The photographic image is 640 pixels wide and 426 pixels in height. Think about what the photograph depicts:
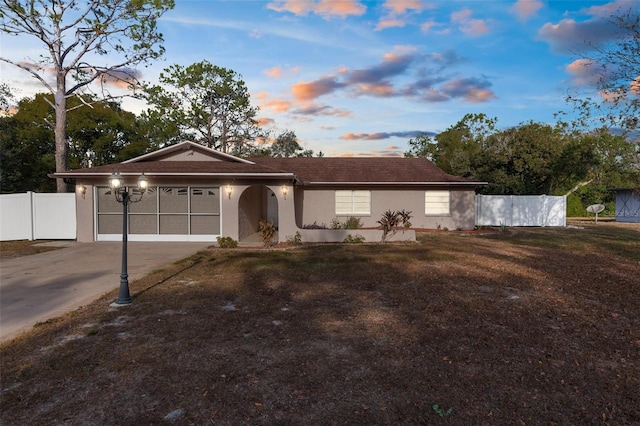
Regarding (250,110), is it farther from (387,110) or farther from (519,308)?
(519,308)

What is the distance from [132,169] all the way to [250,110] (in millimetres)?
21281

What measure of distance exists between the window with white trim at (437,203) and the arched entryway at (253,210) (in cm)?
754

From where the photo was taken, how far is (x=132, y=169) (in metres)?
13.1

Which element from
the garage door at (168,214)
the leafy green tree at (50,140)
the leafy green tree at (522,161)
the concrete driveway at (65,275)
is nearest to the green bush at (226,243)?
the concrete driveway at (65,275)

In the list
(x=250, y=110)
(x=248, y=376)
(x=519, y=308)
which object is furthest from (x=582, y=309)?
(x=250, y=110)

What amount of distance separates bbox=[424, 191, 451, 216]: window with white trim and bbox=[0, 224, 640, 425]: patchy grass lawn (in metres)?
10.2

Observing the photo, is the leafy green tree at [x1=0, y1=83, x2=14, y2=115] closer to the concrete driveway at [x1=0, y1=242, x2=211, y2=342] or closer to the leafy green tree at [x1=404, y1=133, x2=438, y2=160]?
the concrete driveway at [x1=0, y1=242, x2=211, y2=342]

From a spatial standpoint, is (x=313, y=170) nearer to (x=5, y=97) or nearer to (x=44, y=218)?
(x=44, y=218)

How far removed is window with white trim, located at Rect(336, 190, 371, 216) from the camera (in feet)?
57.5

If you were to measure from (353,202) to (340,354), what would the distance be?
1376 centimetres

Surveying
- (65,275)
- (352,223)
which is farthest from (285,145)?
(65,275)

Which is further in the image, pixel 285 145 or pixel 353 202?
pixel 285 145

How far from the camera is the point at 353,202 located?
691 inches

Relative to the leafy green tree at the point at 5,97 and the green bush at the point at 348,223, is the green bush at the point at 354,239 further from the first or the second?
the leafy green tree at the point at 5,97
